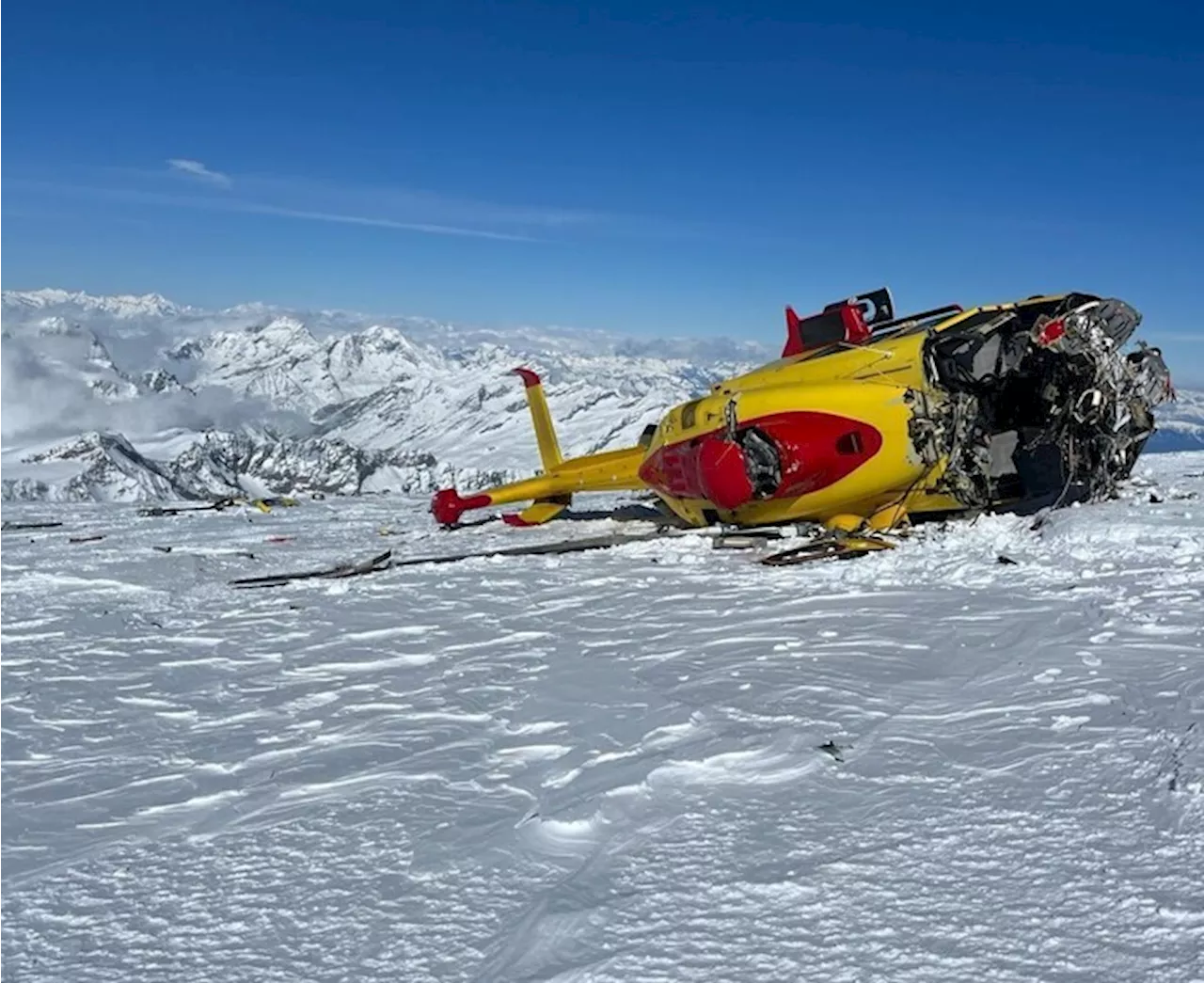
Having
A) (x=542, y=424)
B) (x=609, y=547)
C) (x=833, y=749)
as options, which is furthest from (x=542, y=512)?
(x=833, y=749)

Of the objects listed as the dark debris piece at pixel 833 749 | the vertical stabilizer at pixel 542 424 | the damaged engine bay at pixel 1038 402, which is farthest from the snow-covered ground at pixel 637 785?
the vertical stabilizer at pixel 542 424

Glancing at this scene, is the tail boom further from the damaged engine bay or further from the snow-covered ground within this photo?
the snow-covered ground

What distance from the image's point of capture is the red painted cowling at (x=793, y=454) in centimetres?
1246

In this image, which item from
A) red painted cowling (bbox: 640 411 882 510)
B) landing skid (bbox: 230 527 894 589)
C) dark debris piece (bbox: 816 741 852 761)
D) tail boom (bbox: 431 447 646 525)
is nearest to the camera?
dark debris piece (bbox: 816 741 852 761)

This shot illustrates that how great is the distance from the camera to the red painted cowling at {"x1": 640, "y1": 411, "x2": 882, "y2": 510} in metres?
12.5

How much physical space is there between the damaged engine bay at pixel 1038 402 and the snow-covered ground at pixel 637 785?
8.98ft

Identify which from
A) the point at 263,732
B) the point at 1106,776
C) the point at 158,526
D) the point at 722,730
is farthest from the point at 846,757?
the point at 158,526

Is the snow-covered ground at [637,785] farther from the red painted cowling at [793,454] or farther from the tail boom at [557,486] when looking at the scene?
the tail boom at [557,486]

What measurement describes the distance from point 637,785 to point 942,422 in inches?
362

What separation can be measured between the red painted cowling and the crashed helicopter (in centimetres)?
2

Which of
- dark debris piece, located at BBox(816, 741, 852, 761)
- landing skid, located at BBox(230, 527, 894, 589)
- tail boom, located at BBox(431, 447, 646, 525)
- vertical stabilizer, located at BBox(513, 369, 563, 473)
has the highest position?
vertical stabilizer, located at BBox(513, 369, 563, 473)

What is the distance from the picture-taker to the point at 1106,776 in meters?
4.25

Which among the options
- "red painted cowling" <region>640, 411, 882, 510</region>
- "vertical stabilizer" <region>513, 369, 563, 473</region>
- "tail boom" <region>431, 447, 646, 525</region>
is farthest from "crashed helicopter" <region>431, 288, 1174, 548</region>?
"vertical stabilizer" <region>513, 369, 563, 473</region>

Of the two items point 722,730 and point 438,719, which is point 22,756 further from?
point 722,730
